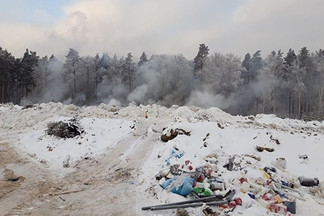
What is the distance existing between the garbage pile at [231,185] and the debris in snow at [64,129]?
24.1ft

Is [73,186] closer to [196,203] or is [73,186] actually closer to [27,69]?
[196,203]

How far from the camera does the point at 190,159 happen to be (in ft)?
37.0

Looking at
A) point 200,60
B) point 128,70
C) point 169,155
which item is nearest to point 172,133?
point 169,155

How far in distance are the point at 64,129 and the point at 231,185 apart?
36.9 feet

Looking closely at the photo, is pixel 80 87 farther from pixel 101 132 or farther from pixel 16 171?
pixel 16 171

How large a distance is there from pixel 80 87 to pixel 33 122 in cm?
4031

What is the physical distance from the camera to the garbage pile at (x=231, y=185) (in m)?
7.83

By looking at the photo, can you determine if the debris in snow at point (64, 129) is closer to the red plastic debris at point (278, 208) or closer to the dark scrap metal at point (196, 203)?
the dark scrap metal at point (196, 203)

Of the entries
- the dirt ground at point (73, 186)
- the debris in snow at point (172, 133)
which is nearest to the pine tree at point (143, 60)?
the debris in snow at point (172, 133)

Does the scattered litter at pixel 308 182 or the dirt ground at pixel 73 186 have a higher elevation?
the scattered litter at pixel 308 182

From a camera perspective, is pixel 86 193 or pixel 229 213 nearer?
pixel 229 213

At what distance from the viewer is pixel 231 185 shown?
29.0 ft

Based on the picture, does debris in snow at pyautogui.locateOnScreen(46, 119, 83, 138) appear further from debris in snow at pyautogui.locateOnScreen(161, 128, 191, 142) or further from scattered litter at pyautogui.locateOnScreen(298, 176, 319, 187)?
scattered litter at pyautogui.locateOnScreen(298, 176, 319, 187)

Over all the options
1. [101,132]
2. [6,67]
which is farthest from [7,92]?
[101,132]
